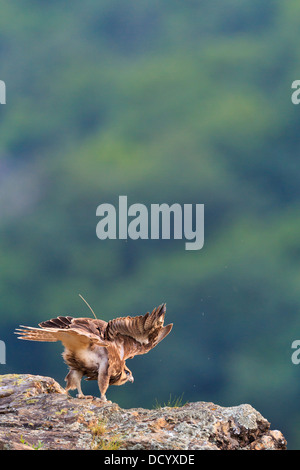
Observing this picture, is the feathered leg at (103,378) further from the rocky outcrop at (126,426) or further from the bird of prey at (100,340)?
the rocky outcrop at (126,426)

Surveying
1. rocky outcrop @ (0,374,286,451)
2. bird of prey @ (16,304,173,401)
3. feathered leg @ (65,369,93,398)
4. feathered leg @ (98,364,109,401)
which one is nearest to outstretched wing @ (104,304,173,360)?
bird of prey @ (16,304,173,401)

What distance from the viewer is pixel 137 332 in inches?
492

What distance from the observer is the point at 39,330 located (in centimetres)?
1201

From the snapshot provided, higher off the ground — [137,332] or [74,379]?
[137,332]

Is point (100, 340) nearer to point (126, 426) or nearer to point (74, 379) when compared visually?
point (74, 379)

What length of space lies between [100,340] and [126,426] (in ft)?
7.36

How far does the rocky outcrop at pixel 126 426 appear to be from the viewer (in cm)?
959

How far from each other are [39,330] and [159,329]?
2284 mm

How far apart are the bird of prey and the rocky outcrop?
37.0 inches

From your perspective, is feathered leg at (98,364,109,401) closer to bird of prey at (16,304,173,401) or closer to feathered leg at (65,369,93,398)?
bird of prey at (16,304,173,401)

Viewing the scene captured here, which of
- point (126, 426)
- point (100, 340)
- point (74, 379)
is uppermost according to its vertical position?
point (100, 340)

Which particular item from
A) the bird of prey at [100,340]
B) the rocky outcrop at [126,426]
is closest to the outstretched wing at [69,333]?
the bird of prey at [100,340]

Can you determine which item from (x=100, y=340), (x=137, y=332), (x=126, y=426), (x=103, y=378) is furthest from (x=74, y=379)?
(x=126, y=426)
